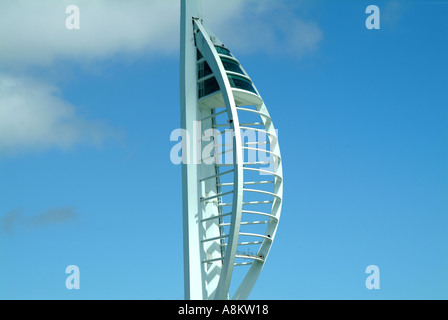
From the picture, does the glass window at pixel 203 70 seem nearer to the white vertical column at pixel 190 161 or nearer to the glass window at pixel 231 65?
the white vertical column at pixel 190 161

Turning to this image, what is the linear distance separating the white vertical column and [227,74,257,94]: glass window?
219 inches

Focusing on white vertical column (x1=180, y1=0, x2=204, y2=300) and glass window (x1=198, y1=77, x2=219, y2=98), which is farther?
glass window (x1=198, y1=77, x2=219, y2=98)

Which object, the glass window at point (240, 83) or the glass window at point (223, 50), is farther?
the glass window at point (223, 50)

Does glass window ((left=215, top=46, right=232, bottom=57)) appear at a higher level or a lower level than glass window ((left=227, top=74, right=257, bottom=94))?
higher

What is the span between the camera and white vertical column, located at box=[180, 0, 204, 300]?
3403 inches

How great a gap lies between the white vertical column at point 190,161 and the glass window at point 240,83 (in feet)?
18.3

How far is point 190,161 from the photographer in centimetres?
8950

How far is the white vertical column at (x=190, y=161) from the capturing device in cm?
8644

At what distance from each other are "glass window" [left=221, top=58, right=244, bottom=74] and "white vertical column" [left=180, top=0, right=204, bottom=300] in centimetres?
423

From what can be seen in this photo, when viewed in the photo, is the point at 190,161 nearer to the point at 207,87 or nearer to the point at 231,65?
the point at 207,87

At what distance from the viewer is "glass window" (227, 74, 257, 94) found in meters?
89.8

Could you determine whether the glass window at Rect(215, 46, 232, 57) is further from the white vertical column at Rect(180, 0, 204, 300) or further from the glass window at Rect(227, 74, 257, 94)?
the glass window at Rect(227, 74, 257, 94)

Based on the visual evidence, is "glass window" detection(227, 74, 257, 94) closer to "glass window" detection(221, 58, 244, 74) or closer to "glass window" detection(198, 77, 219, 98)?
"glass window" detection(221, 58, 244, 74)
